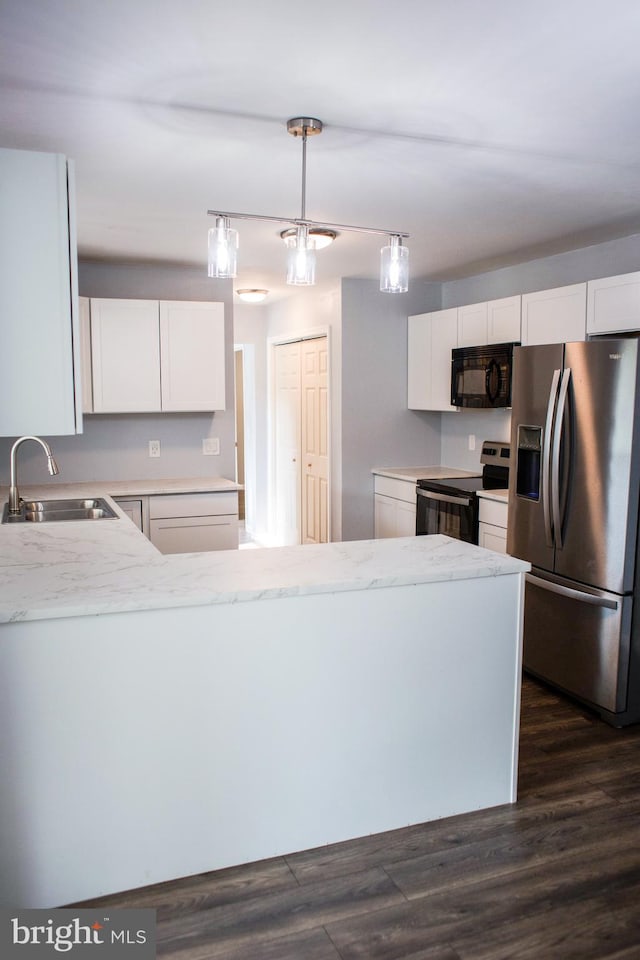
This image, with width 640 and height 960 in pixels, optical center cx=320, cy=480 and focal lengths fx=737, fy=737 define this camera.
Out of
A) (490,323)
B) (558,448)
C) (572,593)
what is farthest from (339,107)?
(490,323)

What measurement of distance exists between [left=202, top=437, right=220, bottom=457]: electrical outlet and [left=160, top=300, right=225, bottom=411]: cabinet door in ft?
1.25

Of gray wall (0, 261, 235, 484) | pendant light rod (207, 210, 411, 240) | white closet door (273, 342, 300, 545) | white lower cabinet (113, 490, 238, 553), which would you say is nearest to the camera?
pendant light rod (207, 210, 411, 240)

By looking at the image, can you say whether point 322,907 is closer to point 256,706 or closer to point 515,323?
point 256,706

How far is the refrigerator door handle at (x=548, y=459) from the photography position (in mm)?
3408

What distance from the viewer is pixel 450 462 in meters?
5.82

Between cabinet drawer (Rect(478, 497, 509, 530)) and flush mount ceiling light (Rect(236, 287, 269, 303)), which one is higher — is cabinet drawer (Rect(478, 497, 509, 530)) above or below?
below

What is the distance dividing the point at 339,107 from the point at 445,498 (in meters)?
2.82

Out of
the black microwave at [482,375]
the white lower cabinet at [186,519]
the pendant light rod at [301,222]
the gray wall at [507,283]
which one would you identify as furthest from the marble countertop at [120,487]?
the pendant light rod at [301,222]

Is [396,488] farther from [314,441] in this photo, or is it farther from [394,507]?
[314,441]

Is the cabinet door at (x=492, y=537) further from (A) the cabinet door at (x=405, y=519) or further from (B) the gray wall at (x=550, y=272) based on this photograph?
(B) the gray wall at (x=550, y=272)

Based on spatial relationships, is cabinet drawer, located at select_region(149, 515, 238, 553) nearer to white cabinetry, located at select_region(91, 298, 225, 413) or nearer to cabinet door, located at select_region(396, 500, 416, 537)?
white cabinetry, located at select_region(91, 298, 225, 413)

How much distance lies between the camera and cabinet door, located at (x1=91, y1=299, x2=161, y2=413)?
454 cm

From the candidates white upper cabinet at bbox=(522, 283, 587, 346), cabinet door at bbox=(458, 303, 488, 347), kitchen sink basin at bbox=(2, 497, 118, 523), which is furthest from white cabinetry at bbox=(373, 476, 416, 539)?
kitchen sink basin at bbox=(2, 497, 118, 523)

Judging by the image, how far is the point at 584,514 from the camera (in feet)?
10.8
